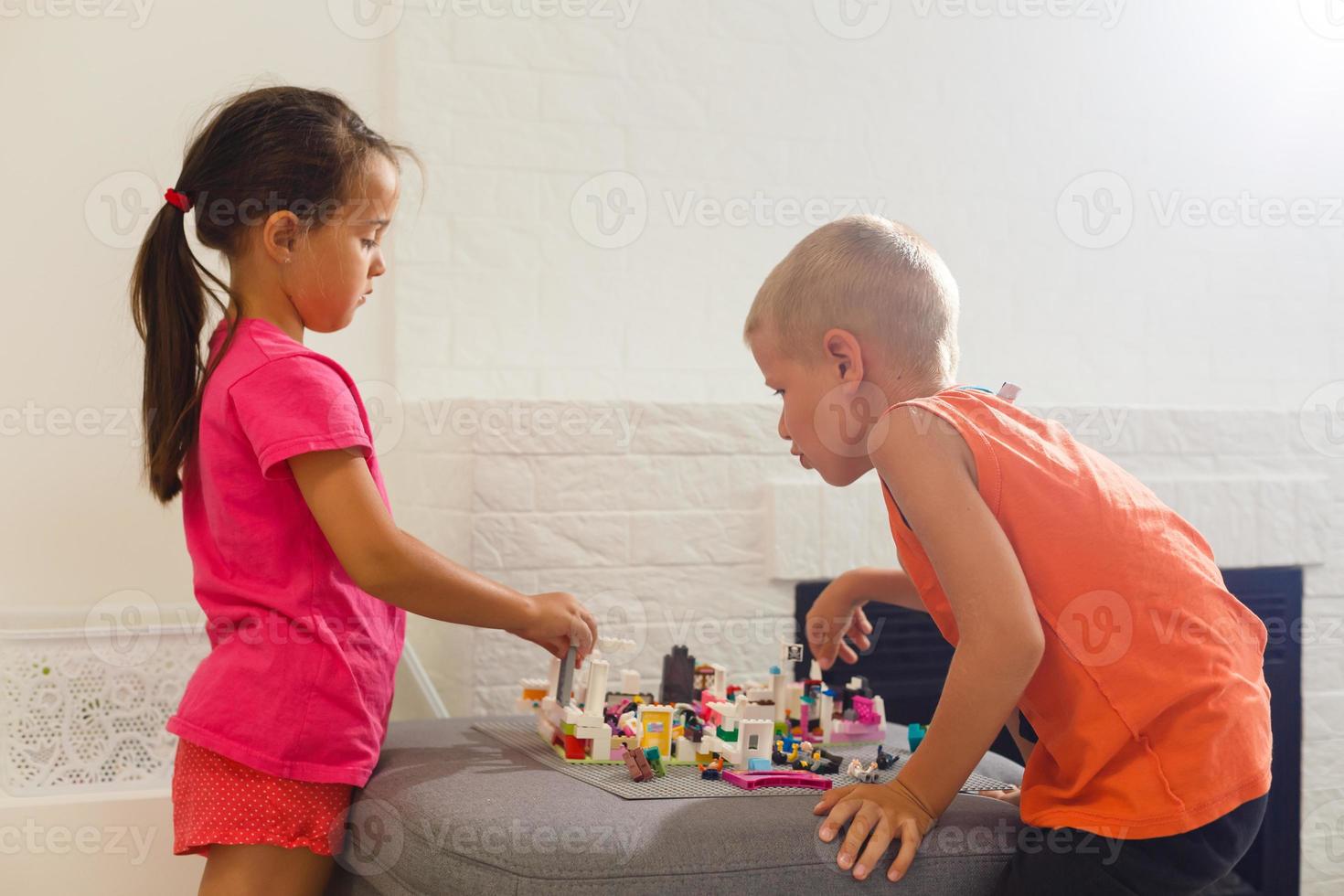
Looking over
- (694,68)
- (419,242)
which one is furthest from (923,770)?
(694,68)

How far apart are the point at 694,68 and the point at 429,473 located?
2.71ft

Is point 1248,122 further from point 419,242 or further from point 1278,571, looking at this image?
point 419,242
